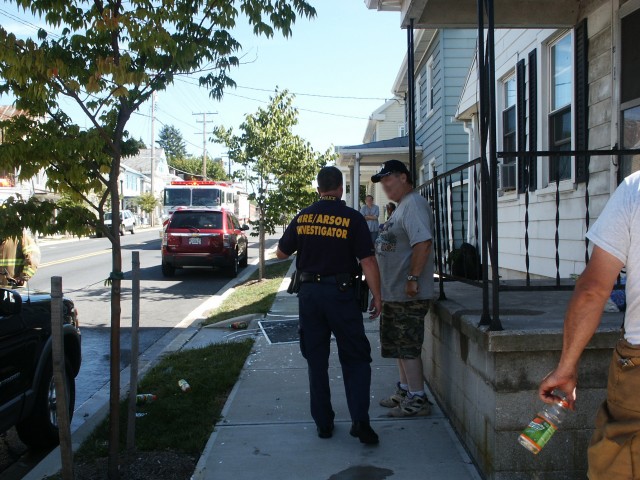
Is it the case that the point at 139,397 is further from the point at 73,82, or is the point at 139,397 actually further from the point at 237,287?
the point at 237,287

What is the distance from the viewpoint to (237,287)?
1457cm

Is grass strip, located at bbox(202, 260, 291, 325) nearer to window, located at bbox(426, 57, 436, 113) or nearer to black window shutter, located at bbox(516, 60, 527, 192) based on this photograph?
black window shutter, located at bbox(516, 60, 527, 192)

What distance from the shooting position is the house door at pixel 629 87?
18.1 ft

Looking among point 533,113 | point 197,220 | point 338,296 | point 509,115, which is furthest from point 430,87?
point 338,296

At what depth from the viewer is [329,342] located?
14.3 ft

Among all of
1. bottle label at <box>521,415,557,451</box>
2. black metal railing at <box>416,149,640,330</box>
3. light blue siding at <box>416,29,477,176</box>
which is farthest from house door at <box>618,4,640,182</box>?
light blue siding at <box>416,29,477,176</box>

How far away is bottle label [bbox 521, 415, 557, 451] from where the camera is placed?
234 cm

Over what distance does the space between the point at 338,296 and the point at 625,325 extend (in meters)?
2.19

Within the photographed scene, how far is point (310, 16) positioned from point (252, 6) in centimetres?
51

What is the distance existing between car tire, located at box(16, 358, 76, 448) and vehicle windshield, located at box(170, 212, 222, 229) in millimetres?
11305

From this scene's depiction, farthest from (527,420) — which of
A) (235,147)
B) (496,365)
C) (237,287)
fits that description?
(235,147)

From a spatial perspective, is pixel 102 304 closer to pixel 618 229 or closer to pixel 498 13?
pixel 498 13

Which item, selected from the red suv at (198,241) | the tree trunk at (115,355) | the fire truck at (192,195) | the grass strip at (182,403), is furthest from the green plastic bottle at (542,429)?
the fire truck at (192,195)

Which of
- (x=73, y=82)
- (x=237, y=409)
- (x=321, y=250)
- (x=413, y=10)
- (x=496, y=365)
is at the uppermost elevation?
(x=413, y=10)
